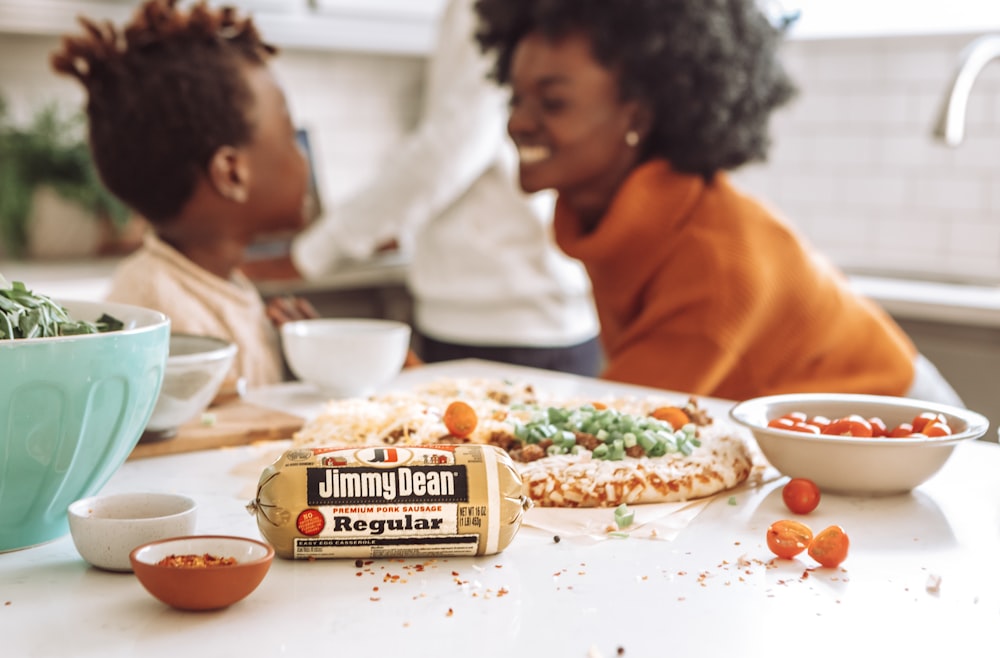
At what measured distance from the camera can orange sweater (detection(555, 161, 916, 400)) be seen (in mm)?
1878

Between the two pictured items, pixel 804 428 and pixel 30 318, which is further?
pixel 804 428

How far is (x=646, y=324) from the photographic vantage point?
1957 mm

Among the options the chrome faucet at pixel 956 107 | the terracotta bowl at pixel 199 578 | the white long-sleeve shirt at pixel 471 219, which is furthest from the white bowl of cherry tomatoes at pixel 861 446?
the white long-sleeve shirt at pixel 471 219

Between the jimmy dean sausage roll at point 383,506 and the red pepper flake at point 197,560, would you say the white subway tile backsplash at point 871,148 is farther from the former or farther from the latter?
the red pepper flake at point 197,560

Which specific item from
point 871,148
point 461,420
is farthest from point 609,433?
point 871,148

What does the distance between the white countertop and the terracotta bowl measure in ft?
0.04

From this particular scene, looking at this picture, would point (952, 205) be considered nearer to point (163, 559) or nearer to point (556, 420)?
point (556, 420)

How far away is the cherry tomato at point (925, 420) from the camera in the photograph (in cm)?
107

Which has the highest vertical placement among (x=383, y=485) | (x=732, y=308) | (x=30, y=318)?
(x=30, y=318)

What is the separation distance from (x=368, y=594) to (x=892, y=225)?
2.78m

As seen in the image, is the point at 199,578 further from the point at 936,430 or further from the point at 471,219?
the point at 471,219

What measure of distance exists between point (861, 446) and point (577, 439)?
10.1 inches

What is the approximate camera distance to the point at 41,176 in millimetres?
2928

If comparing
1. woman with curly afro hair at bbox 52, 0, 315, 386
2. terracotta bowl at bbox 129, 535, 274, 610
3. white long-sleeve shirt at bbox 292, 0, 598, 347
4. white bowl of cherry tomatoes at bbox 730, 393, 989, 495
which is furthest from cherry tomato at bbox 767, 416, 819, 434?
white long-sleeve shirt at bbox 292, 0, 598, 347
